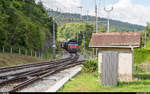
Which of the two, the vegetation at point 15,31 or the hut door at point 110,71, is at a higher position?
the vegetation at point 15,31

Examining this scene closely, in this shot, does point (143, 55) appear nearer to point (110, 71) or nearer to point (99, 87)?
point (110, 71)

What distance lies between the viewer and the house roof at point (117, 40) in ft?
52.3

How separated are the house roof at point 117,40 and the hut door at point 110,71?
358cm

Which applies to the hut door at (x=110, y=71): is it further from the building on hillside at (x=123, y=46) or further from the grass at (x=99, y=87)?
the building on hillside at (x=123, y=46)

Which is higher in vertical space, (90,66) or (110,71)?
(110,71)

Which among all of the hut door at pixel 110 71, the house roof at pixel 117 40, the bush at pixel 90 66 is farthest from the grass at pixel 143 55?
the hut door at pixel 110 71

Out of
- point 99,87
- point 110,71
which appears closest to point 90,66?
point 110,71

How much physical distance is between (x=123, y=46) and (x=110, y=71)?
12.7 feet

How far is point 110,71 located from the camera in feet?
40.6

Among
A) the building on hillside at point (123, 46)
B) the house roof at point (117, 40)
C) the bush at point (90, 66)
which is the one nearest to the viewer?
the building on hillside at point (123, 46)

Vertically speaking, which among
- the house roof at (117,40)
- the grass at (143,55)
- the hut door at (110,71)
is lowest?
the grass at (143,55)

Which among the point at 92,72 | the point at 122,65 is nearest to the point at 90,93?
the point at 122,65

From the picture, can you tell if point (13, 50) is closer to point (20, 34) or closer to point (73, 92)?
point (20, 34)

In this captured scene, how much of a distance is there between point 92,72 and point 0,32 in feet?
70.0
